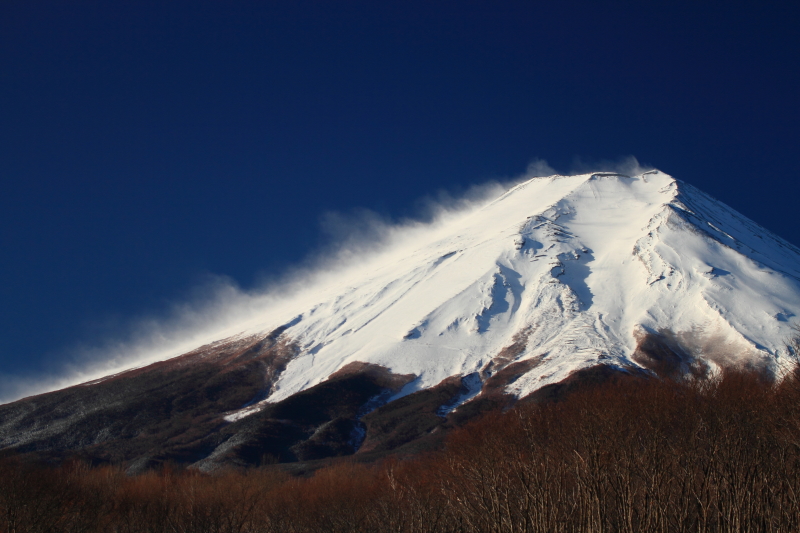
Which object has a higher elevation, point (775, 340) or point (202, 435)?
point (202, 435)

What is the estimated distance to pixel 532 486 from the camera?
42.7ft

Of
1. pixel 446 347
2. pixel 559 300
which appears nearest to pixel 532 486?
pixel 446 347

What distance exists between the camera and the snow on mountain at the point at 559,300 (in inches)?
3073

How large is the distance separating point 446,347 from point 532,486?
73921mm

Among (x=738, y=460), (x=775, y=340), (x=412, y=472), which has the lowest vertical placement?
(x=775, y=340)

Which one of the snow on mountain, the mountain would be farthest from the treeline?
the snow on mountain

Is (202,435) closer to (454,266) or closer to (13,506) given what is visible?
(13,506)

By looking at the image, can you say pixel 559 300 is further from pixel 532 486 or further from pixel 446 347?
pixel 532 486

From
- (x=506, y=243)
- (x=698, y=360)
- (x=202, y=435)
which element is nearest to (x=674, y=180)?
(x=506, y=243)

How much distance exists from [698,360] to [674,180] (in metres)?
97.6

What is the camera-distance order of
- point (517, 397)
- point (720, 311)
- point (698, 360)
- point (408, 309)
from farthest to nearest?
1. point (408, 309)
2. point (720, 311)
3. point (698, 360)
4. point (517, 397)

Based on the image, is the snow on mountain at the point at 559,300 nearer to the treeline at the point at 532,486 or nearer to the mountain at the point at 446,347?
the mountain at the point at 446,347

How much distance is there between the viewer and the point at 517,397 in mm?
65250

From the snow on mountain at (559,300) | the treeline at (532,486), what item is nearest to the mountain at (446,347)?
the snow on mountain at (559,300)
